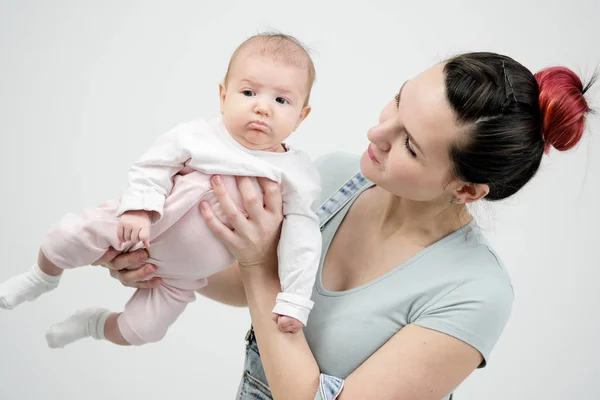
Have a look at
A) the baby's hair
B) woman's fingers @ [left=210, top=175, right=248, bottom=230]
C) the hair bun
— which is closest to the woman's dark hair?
the hair bun

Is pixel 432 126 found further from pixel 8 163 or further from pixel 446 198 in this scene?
pixel 8 163

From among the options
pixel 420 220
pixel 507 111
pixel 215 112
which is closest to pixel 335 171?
pixel 420 220

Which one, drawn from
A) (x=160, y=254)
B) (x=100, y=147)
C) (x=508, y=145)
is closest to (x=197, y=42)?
(x=100, y=147)

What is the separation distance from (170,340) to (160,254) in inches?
55.8

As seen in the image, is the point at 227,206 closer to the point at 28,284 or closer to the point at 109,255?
the point at 109,255

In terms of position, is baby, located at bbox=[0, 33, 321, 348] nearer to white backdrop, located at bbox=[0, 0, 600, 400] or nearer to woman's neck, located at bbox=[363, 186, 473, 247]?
woman's neck, located at bbox=[363, 186, 473, 247]

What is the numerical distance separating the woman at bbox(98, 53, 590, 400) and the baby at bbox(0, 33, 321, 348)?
0.12 feet

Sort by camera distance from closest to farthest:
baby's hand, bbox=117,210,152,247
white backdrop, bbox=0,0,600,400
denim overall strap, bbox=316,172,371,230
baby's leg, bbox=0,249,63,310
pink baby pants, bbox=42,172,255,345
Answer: baby's hand, bbox=117,210,152,247
pink baby pants, bbox=42,172,255,345
baby's leg, bbox=0,249,63,310
denim overall strap, bbox=316,172,371,230
white backdrop, bbox=0,0,600,400

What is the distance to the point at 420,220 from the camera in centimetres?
156

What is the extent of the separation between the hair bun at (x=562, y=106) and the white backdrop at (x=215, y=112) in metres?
1.44

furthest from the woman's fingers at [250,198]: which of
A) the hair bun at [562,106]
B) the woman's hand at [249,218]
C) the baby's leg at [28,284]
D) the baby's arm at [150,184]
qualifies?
the hair bun at [562,106]

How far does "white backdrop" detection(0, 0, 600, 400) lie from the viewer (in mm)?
2826

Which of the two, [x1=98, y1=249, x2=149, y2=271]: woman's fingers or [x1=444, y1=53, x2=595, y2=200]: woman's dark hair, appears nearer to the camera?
[x1=444, y1=53, x2=595, y2=200]: woman's dark hair

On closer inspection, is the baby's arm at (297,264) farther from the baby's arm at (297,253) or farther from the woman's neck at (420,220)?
the woman's neck at (420,220)
